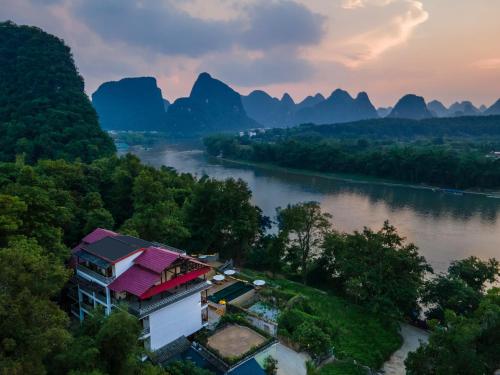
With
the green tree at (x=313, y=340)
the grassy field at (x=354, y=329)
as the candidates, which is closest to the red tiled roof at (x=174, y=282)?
the green tree at (x=313, y=340)

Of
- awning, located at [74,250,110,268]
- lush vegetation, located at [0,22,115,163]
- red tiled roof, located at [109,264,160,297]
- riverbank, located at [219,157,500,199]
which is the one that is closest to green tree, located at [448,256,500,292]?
red tiled roof, located at [109,264,160,297]

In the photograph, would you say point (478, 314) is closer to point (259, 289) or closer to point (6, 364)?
point (259, 289)

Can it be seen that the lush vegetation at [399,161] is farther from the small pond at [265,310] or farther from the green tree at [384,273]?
the small pond at [265,310]

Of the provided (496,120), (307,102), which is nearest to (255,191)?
(496,120)

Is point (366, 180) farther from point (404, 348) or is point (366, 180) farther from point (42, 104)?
point (42, 104)

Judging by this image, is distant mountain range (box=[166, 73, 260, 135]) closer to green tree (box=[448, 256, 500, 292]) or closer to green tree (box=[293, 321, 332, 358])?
green tree (box=[448, 256, 500, 292])

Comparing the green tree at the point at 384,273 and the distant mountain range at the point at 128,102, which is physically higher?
the distant mountain range at the point at 128,102
